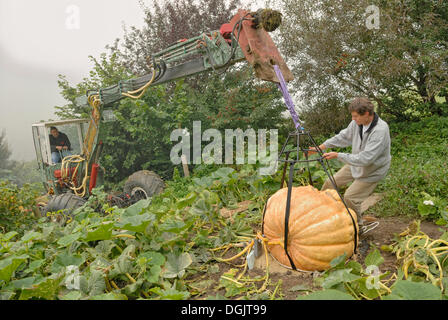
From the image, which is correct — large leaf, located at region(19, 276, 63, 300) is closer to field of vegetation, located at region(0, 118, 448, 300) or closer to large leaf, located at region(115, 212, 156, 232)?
field of vegetation, located at region(0, 118, 448, 300)

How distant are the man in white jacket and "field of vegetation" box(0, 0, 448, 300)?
55 cm

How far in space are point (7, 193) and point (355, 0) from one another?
7993 millimetres

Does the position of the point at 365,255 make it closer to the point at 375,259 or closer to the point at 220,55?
the point at 375,259

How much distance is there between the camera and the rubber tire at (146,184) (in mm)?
6395

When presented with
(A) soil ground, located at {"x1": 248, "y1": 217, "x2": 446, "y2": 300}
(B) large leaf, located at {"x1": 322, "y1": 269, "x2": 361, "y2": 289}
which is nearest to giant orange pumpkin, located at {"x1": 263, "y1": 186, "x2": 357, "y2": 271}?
(A) soil ground, located at {"x1": 248, "y1": 217, "x2": 446, "y2": 300}

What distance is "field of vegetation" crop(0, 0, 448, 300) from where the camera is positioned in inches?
98.1

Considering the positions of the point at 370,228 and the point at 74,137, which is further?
the point at 74,137

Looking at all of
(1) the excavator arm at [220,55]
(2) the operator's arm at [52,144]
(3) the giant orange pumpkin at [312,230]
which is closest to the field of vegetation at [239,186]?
(3) the giant orange pumpkin at [312,230]

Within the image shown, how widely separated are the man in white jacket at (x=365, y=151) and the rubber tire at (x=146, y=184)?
3.74m

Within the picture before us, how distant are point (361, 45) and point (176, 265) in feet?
24.0

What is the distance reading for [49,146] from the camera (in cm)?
654
